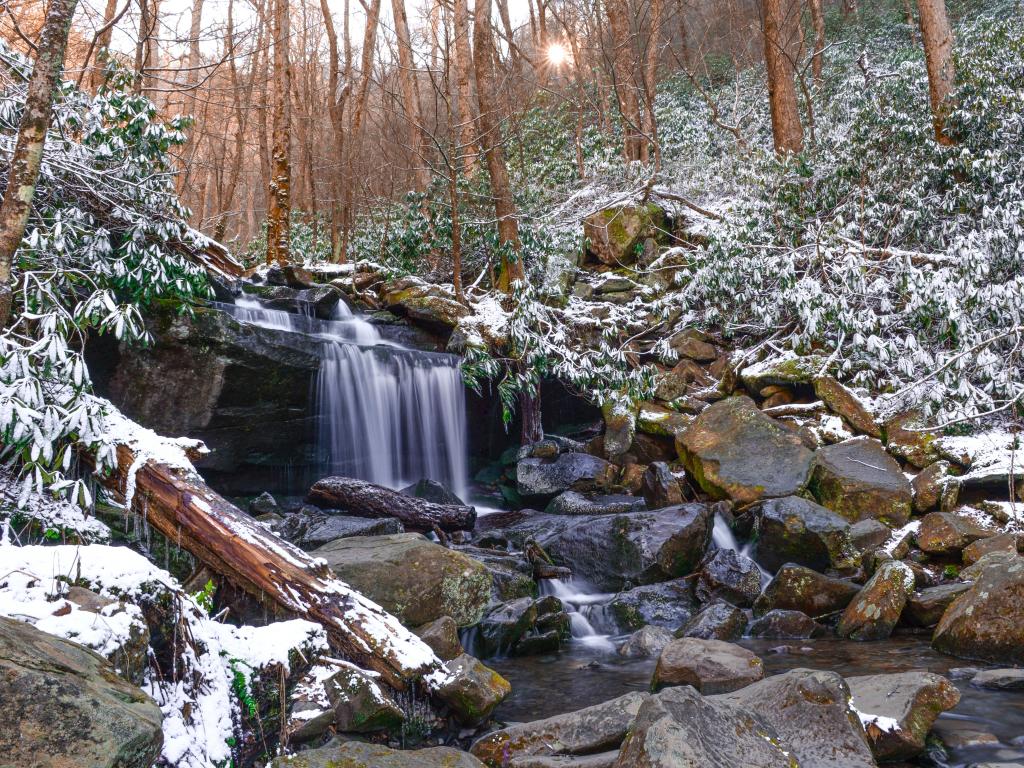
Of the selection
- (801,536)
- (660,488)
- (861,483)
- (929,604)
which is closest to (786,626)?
(929,604)

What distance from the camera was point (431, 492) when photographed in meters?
9.48

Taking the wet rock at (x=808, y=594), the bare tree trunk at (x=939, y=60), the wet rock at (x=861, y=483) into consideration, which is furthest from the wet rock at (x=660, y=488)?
the bare tree trunk at (x=939, y=60)

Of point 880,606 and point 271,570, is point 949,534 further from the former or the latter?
point 271,570

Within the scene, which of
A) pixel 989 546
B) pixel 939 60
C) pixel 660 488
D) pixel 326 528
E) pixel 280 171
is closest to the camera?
pixel 989 546

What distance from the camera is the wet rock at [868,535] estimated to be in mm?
7062

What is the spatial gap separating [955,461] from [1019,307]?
1.96 meters

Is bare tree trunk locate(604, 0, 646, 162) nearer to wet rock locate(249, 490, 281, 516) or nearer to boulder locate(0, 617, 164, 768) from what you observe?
wet rock locate(249, 490, 281, 516)

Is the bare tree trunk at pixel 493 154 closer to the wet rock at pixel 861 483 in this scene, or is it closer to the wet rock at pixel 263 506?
the wet rock at pixel 263 506

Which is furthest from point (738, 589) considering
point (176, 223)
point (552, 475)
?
point (176, 223)

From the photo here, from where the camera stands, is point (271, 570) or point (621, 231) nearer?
point (271, 570)

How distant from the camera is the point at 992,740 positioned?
12.5ft

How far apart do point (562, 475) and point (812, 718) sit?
6.69 meters

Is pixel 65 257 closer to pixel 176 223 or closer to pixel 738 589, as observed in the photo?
pixel 176 223

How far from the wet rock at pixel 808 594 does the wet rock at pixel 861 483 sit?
1.69 metres
